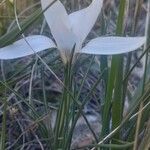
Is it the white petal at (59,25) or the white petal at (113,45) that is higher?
the white petal at (59,25)

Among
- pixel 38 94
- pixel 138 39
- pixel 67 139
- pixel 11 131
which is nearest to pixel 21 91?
pixel 38 94

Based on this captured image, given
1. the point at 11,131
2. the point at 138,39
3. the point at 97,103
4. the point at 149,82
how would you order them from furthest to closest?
the point at 97,103, the point at 11,131, the point at 149,82, the point at 138,39

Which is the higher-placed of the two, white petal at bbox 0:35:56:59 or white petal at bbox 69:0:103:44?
white petal at bbox 69:0:103:44

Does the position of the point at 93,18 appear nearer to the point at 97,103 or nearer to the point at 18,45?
the point at 18,45
